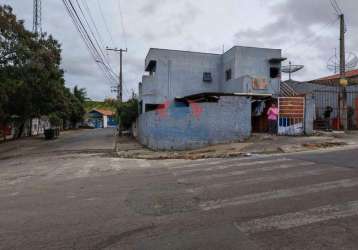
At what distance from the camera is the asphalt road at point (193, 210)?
16.8 feet

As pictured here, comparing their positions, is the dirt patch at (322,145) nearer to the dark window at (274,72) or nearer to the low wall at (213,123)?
the low wall at (213,123)

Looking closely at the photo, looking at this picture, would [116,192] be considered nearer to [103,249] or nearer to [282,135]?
[103,249]

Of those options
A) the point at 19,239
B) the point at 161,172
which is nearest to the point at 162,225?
the point at 19,239

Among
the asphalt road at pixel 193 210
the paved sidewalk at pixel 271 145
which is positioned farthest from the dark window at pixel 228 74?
the asphalt road at pixel 193 210

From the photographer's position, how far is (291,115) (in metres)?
20.1

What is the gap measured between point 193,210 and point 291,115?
48.5ft

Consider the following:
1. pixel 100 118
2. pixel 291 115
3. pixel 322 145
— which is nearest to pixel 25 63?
pixel 291 115

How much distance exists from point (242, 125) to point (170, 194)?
12475 millimetres

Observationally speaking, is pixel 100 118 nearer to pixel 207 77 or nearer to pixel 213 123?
pixel 207 77

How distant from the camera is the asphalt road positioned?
512 centimetres

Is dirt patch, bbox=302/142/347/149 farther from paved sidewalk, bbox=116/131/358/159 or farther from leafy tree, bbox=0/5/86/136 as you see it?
leafy tree, bbox=0/5/86/136

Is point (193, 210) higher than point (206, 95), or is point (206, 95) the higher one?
point (206, 95)

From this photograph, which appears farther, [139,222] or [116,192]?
[116,192]

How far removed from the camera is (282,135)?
20.1 meters
